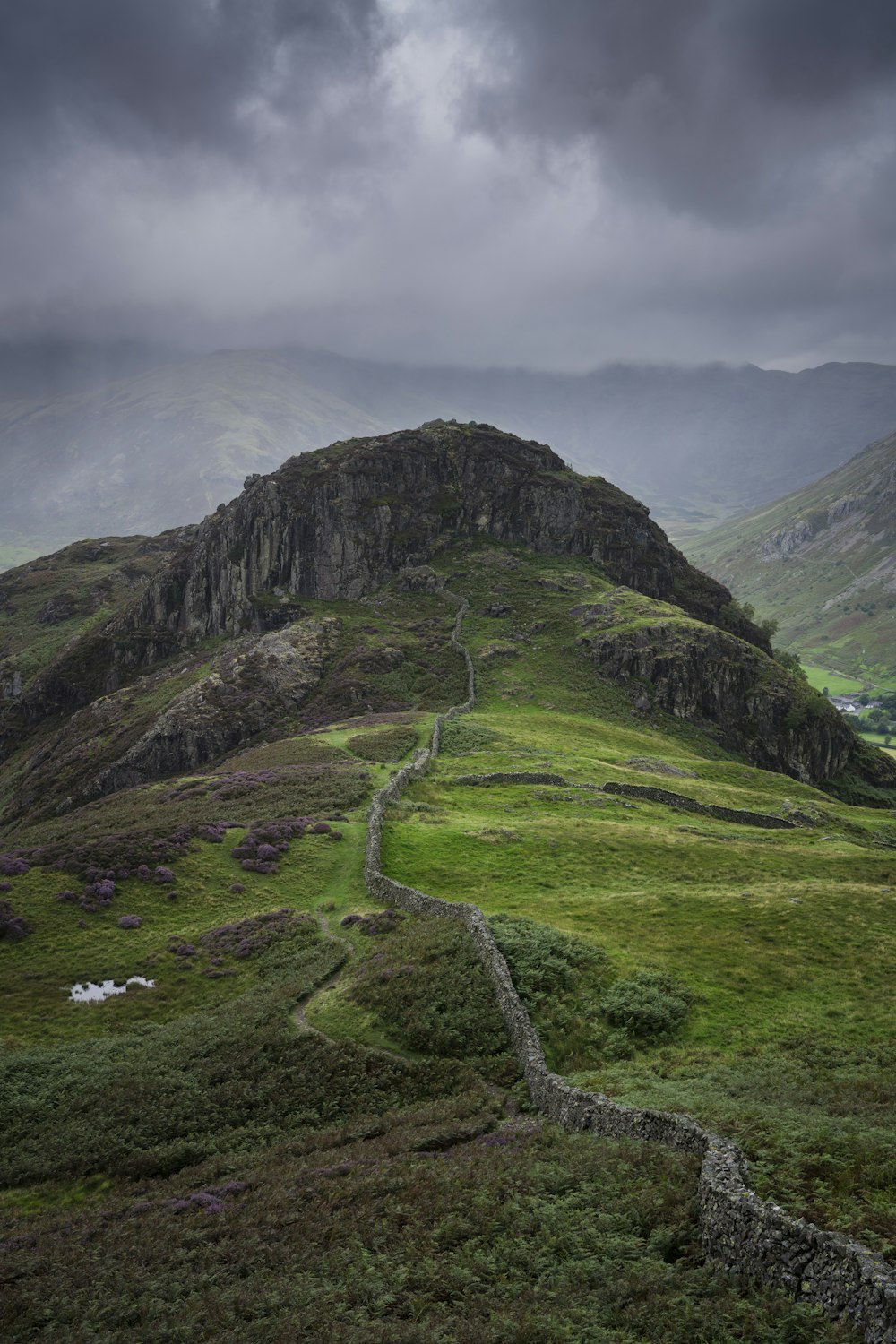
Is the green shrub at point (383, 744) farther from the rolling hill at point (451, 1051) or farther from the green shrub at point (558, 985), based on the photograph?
the green shrub at point (558, 985)

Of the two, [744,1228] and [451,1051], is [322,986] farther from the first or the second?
[744,1228]

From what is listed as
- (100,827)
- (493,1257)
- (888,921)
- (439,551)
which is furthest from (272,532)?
(493,1257)

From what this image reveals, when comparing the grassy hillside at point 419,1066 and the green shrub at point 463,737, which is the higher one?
the green shrub at point 463,737

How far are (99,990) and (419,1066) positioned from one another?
1950 cm

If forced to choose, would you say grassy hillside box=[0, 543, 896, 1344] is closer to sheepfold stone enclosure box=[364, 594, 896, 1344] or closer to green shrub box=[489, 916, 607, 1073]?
green shrub box=[489, 916, 607, 1073]

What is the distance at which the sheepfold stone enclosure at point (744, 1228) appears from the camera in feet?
44.6

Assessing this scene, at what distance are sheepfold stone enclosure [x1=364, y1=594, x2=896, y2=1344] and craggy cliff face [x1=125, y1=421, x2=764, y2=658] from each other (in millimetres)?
152628

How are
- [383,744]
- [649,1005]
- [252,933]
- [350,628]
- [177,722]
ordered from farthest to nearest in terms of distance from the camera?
[350,628]
[177,722]
[383,744]
[252,933]
[649,1005]

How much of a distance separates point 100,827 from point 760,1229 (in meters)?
64.8

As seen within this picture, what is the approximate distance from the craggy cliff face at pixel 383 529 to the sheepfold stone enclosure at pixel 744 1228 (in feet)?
501

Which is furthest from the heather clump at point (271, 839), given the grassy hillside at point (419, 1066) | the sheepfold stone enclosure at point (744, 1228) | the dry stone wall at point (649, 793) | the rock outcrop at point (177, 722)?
the rock outcrop at point (177, 722)

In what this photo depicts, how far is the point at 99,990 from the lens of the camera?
3906cm

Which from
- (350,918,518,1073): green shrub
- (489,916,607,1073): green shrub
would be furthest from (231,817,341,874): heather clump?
(489,916,607,1073): green shrub

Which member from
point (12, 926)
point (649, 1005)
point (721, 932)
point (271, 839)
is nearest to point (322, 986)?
point (649, 1005)
